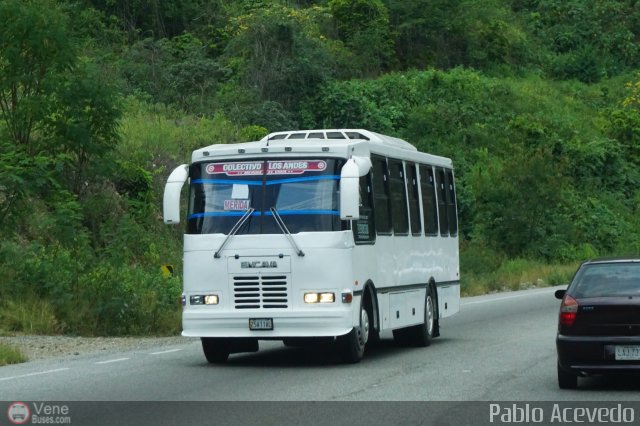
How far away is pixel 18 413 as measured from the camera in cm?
1270

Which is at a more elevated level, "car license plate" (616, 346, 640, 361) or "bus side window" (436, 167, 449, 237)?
"bus side window" (436, 167, 449, 237)

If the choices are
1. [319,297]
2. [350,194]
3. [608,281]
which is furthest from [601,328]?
[319,297]

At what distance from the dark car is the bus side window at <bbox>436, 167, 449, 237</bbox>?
30.8 feet

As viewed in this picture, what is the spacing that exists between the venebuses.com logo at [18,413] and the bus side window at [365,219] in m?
6.09

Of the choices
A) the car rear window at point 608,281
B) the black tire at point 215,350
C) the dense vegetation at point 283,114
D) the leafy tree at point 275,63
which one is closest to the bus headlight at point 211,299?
the black tire at point 215,350

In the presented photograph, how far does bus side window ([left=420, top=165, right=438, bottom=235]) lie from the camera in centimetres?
2250

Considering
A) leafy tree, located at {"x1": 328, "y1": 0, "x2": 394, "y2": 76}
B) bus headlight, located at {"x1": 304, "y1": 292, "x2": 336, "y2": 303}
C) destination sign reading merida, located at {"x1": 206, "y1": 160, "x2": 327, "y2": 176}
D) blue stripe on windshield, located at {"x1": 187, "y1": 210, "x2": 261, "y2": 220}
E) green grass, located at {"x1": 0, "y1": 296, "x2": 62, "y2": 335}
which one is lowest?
green grass, located at {"x1": 0, "y1": 296, "x2": 62, "y2": 335}

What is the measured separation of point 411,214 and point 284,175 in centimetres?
421

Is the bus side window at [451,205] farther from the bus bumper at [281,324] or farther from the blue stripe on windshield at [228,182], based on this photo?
the bus bumper at [281,324]

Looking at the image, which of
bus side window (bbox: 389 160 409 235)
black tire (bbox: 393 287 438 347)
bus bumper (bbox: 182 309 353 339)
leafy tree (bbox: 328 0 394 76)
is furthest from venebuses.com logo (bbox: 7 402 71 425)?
leafy tree (bbox: 328 0 394 76)

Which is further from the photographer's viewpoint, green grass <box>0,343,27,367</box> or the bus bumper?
green grass <box>0,343,27,367</box>

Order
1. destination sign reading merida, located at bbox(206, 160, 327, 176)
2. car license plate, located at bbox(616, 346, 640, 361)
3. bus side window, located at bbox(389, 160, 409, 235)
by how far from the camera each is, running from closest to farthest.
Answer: car license plate, located at bbox(616, 346, 640, 361) < destination sign reading merida, located at bbox(206, 160, 327, 176) < bus side window, located at bbox(389, 160, 409, 235)

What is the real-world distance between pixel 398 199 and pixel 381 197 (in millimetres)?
1187

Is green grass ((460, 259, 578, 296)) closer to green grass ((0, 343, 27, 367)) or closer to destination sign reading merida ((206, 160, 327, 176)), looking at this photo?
destination sign reading merida ((206, 160, 327, 176))
